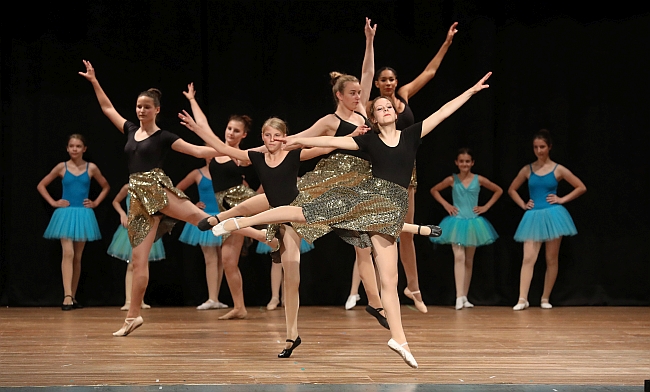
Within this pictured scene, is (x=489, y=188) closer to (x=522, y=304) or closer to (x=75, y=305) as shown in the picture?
(x=522, y=304)

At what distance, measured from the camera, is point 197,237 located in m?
6.77

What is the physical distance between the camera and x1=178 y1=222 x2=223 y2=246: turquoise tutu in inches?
264

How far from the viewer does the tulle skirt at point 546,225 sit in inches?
266

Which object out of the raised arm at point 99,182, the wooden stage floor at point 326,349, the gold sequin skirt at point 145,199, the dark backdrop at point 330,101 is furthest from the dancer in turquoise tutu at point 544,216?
the raised arm at point 99,182

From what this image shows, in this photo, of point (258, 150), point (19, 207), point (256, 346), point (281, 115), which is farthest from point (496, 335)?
point (19, 207)

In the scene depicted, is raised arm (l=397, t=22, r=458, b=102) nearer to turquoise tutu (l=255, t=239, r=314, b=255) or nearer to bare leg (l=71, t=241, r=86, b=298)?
turquoise tutu (l=255, t=239, r=314, b=255)

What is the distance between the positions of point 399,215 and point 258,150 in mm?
1033

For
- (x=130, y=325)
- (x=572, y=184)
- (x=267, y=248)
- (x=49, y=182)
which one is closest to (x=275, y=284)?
(x=267, y=248)

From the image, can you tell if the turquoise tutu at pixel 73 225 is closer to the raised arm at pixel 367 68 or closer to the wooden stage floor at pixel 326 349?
the wooden stage floor at pixel 326 349

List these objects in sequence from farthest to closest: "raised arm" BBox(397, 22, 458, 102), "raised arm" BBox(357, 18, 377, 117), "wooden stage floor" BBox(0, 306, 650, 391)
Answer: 1. "raised arm" BBox(397, 22, 458, 102)
2. "raised arm" BBox(357, 18, 377, 117)
3. "wooden stage floor" BBox(0, 306, 650, 391)

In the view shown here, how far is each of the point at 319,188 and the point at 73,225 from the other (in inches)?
120

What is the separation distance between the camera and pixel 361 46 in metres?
7.07

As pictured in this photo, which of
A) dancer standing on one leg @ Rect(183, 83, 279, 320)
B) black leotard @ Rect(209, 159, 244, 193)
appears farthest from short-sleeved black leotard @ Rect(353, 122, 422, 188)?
black leotard @ Rect(209, 159, 244, 193)

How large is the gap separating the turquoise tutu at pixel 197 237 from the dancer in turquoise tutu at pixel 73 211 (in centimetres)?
75
